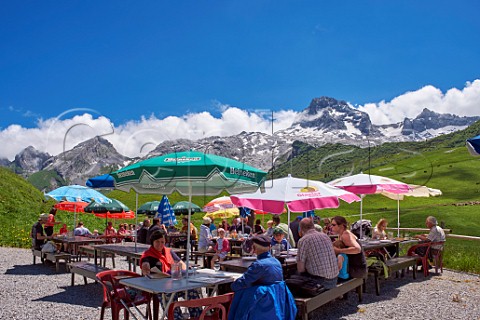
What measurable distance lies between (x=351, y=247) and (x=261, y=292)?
11.0 feet

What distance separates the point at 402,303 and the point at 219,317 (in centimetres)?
485

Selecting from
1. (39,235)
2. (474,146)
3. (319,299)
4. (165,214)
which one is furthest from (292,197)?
(165,214)

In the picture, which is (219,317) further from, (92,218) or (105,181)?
(92,218)

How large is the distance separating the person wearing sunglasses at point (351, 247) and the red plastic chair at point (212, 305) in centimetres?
318

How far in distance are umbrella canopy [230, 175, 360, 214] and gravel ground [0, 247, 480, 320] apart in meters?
2.00

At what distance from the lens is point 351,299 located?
898 cm

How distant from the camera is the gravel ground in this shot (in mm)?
7691

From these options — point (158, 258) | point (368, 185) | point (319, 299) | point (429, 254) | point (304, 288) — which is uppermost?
point (368, 185)

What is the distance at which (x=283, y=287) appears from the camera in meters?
5.38

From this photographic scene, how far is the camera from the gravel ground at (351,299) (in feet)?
25.2

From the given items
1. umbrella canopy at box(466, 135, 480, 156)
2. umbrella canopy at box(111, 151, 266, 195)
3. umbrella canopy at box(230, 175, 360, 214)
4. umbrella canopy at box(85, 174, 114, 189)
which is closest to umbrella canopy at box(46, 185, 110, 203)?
umbrella canopy at box(85, 174, 114, 189)

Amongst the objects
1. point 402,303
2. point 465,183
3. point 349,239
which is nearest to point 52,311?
point 349,239

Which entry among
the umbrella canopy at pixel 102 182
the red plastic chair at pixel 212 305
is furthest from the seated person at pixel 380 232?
the red plastic chair at pixel 212 305

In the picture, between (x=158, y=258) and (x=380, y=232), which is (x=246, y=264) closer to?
(x=158, y=258)
